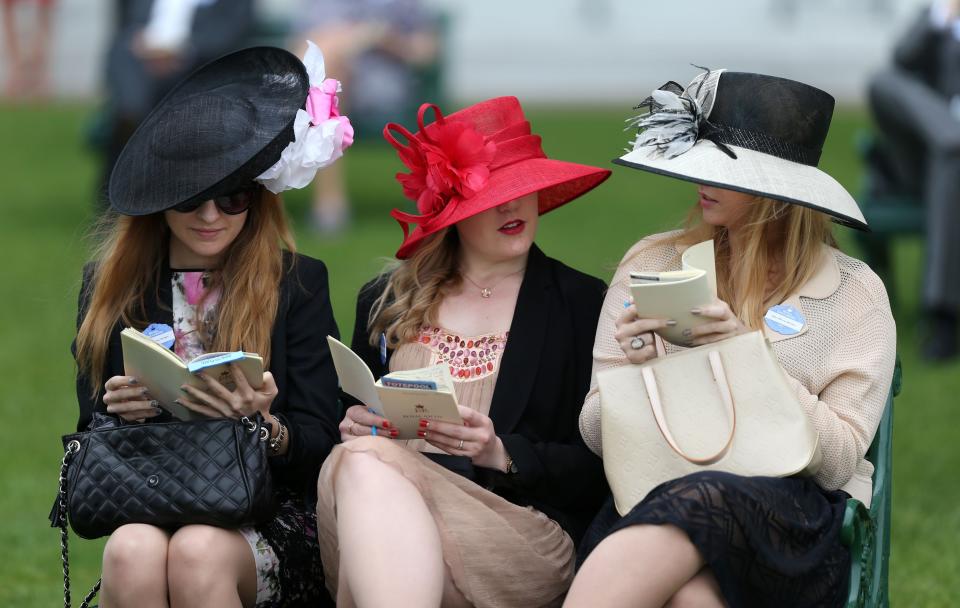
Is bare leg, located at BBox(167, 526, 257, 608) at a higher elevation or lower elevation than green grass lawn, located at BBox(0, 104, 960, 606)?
higher

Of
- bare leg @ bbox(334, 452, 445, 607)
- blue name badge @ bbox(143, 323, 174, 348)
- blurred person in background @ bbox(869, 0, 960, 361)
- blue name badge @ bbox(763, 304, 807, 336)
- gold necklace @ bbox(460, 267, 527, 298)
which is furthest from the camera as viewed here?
blurred person in background @ bbox(869, 0, 960, 361)

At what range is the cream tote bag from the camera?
11.4 ft

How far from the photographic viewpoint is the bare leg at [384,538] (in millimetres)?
3461

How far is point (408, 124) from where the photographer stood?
11336 mm

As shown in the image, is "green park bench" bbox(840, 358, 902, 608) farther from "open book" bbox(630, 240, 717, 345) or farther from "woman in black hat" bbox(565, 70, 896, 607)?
"open book" bbox(630, 240, 717, 345)

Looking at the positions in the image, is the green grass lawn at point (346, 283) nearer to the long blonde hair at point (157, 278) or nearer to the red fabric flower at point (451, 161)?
the long blonde hair at point (157, 278)

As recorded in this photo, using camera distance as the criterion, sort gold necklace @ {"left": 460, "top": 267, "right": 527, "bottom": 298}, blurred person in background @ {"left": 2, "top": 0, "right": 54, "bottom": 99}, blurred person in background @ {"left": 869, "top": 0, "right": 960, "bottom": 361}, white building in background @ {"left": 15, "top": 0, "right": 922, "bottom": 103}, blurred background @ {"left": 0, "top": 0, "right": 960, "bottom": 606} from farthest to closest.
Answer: white building in background @ {"left": 15, "top": 0, "right": 922, "bottom": 103}
blurred person in background @ {"left": 2, "top": 0, "right": 54, "bottom": 99}
blurred person in background @ {"left": 869, "top": 0, "right": 960, "bottom": 361}
blurred background @ {"left": 0, "top": 0, "right": 960, "bottom": 606}
gold necklace @ {"left": 460, "top": 267, "right": 527, "bottom": 298}

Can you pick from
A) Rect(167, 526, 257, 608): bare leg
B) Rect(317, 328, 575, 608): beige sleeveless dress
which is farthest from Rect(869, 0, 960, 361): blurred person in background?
Rect(167, 526, 257, 608): bare leg

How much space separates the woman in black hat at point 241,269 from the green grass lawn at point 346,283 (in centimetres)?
32

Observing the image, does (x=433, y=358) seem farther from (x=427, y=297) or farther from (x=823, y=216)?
(x=823, y=216)

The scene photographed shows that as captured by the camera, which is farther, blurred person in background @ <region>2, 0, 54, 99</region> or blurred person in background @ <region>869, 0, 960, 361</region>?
blurred person in background @ <region>2, 0, 54, 99</region>

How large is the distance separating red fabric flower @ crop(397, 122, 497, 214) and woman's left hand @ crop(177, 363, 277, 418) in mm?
702

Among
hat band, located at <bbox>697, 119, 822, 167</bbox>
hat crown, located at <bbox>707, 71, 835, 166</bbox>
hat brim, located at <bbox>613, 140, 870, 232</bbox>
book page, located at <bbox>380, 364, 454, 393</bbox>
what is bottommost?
book page, located at <bbox>380, 364, 454, 393</bbox>

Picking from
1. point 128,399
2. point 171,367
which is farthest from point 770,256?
point 128,399
